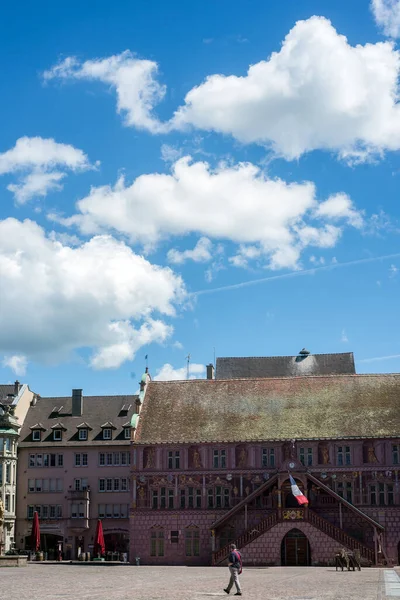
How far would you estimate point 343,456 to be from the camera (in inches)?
2798

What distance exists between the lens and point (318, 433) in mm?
71938

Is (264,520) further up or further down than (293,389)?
further down

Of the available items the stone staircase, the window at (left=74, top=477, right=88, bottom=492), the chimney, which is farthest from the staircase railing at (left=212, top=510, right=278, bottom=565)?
the chimney

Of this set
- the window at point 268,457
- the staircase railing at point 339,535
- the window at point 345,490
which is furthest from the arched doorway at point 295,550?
the window at point 268,457

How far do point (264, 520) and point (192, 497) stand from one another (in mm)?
7341

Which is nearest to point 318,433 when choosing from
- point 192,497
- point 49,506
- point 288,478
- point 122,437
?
point 288,478

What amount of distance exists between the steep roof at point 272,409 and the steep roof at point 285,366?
67.8 ft

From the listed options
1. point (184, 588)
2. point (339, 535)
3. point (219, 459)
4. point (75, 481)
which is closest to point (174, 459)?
point (219, 459)

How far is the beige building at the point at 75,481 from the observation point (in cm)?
8406

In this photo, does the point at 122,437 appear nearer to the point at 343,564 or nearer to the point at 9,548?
the point at 9,548

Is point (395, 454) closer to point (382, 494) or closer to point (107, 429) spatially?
point (382, 494)

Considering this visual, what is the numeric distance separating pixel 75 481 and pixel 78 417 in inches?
286

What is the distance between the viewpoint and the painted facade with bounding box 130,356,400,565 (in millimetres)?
67188

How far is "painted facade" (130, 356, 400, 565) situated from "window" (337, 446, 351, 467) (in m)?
0.08
